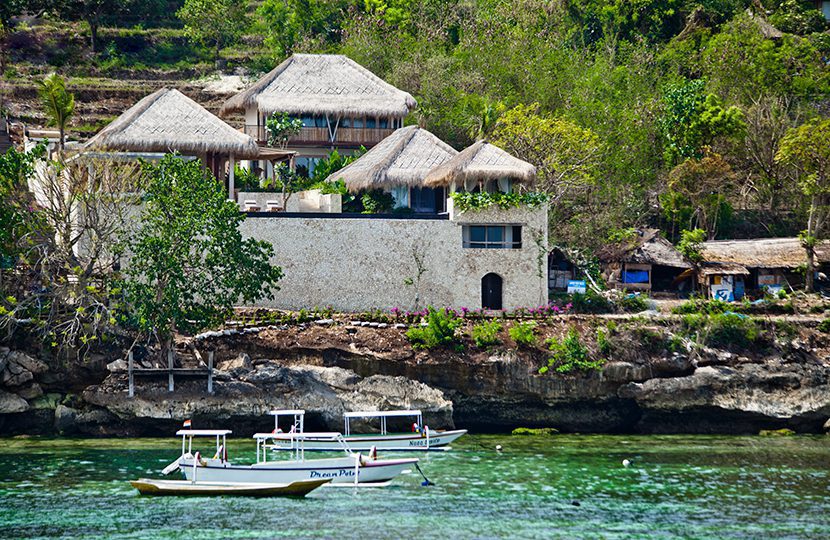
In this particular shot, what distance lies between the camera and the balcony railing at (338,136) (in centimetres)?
5662

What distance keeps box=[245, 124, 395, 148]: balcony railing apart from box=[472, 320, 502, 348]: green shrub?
52.4 feet

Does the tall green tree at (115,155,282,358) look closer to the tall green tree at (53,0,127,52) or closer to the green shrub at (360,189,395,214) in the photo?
the green shrub at (360,189,395,214)

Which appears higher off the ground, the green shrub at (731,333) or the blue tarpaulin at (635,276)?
the blue tarpaulin at (635,276)

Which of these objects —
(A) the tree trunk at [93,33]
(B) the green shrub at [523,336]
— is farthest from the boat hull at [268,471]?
(A) the tree trunk at [93,33]

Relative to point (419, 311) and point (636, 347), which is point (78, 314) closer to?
point (419, 311)

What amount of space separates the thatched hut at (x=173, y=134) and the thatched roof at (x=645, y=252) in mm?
13785

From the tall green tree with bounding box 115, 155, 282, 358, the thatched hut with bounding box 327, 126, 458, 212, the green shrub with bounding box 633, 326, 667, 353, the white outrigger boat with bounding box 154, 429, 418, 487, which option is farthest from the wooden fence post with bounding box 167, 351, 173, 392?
the green shrub with bounding box 633, 326, 667, 353

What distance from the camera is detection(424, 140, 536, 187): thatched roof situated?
45.8 metres

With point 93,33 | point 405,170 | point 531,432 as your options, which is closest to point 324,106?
point 405,170

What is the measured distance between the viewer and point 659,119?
57375mm

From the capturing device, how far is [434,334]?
42.5 meters

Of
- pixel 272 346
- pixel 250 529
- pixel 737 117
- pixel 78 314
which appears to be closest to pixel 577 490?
pixel 250 529

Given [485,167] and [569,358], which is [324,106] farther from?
[569,358]

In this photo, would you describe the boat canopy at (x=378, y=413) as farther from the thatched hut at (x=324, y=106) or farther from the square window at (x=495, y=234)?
the thatched hut at (x=324, y=106)
